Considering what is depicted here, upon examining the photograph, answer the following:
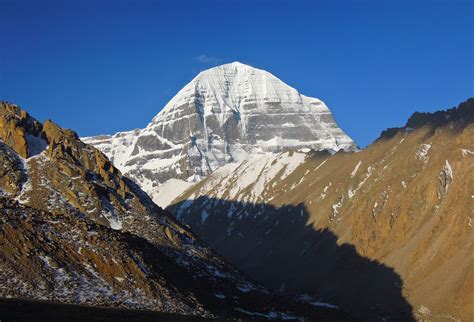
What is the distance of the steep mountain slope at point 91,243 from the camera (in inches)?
3620

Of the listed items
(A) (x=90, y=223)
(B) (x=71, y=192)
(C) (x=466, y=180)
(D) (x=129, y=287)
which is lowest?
(D) (x=129, y=287)

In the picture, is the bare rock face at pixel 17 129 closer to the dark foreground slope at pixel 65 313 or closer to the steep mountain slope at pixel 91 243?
the steep mountain slope at pixel 91 243

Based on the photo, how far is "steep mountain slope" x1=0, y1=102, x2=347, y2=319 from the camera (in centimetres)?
9194

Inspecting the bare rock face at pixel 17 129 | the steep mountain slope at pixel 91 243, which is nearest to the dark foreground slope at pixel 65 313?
the steep mountain slope at pixel 91 243

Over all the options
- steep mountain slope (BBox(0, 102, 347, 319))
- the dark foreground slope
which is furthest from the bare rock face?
the dark foreground slope

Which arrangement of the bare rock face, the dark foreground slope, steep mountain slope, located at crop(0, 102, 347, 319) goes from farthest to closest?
the bare rock face < steep mountain slope, located at crop(0, 102, 347, 319) < the dark foreground slope

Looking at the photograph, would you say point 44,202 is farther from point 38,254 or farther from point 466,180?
point 466,180

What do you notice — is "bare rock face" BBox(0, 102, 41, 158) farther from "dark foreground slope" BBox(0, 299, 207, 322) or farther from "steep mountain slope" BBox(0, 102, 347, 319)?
"dark foreground slope" BBox(0, 299, 207, 322)

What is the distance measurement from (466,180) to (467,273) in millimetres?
44375

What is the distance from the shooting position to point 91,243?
336 feet

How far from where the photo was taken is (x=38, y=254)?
3720 inches

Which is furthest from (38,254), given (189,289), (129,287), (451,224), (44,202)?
(451,224)

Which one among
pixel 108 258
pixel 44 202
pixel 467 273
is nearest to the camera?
pixel 108 258

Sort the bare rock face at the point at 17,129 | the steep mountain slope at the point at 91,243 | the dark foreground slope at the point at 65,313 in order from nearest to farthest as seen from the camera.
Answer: the dark foreground slope at the point at 65,313
the steep mountain slope at the point at 91,243
the bare rock face at the point at 17,129
